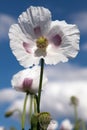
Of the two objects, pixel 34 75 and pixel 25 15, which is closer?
pixel 25 15

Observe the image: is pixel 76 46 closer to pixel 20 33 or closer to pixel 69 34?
pixel 69 34

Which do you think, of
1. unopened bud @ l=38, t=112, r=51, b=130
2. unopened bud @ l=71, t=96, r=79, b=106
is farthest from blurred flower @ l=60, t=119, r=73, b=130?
unopened bud @ l=38, t=112, r=51, b=130

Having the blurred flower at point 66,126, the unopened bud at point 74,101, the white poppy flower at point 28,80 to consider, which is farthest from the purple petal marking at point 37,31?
the blurred flower at point 66,126

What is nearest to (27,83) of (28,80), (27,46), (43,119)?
(28,80)

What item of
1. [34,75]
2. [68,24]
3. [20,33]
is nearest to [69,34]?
[68,24]

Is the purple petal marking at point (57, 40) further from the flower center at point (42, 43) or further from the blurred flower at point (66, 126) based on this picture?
the blurred flower at point (66, 126)

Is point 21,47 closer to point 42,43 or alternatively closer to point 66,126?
point 42,43

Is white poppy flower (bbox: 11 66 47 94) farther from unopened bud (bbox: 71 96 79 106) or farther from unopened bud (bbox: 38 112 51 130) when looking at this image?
unopened bud (bbox: 71 96 79 106)
